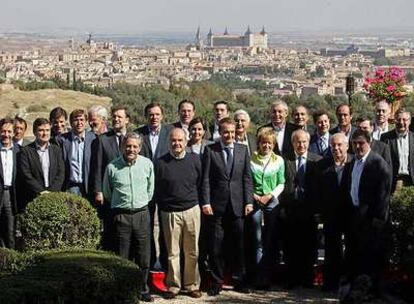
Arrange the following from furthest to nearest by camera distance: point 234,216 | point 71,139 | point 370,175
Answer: point 71,139 → point 234,216 → point 370,175

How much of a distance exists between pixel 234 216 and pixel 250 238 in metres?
0.33

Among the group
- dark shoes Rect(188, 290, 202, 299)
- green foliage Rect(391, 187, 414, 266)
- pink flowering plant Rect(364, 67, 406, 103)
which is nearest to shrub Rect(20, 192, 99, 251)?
dark shoes Rect(188, 290, 202, 299)

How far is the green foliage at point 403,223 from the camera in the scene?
267 inches

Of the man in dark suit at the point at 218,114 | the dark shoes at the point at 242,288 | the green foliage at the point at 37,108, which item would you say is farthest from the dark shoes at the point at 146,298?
the green foliage at the point at 37,108

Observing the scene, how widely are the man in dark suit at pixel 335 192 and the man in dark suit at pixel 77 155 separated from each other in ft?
7.14

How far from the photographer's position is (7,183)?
7.25 meters

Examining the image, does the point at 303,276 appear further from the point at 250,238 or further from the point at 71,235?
the point at 71,235

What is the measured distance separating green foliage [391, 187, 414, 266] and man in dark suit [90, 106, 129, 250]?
249 cm

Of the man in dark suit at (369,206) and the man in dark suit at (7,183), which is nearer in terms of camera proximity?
the man in dark suit at (369,206)

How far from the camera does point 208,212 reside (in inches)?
269

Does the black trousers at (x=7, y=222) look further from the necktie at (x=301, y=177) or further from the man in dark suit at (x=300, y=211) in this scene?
the necktie at (x=301, y=177)

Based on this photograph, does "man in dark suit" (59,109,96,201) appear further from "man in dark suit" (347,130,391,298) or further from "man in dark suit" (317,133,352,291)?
"man in dark suit" (347,130,391,298)

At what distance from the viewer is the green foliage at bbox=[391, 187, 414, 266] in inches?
267

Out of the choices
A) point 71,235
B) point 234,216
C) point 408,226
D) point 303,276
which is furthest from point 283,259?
point 71,235
